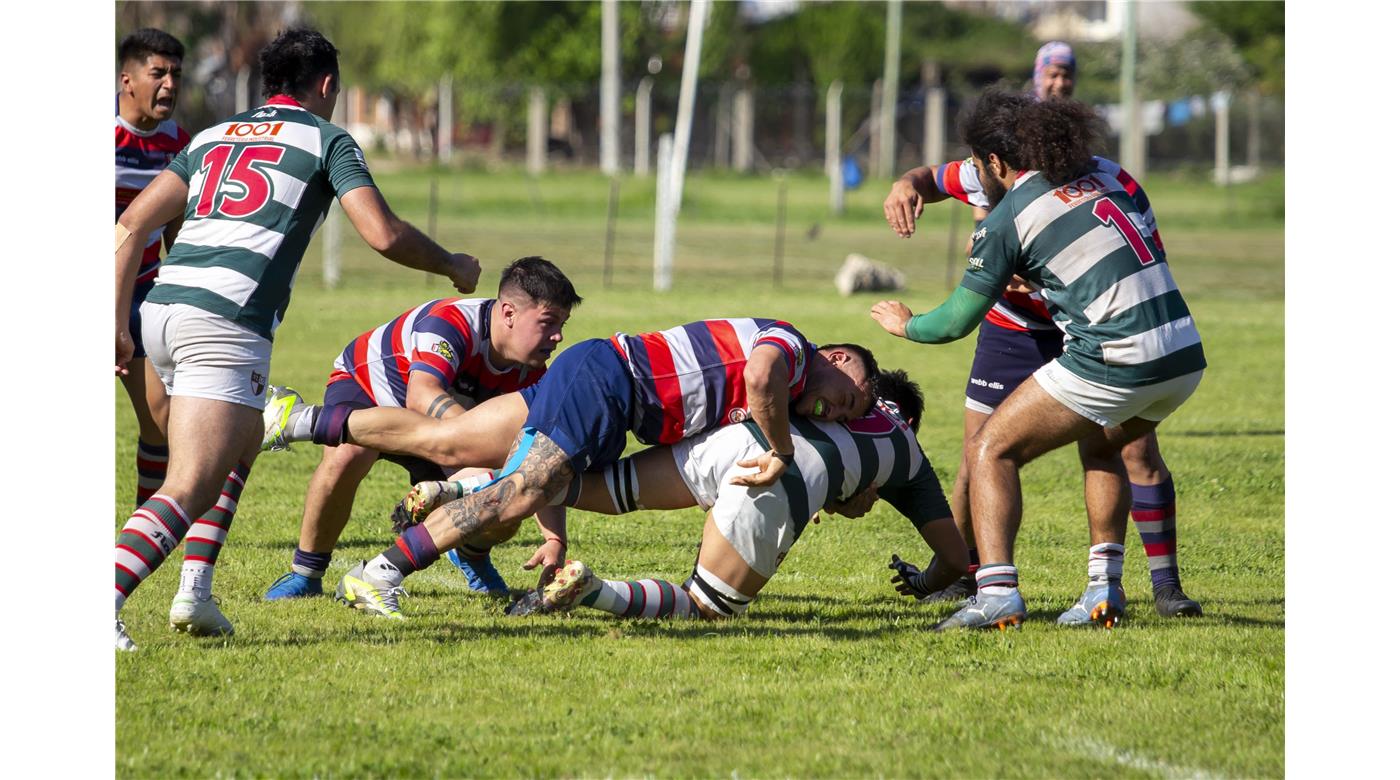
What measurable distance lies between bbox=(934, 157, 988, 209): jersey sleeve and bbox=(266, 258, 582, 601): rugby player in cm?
157

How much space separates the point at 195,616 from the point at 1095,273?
3.23 metres

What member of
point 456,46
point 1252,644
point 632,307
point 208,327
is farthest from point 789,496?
point 456,46

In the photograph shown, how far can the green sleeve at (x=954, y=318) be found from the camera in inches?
218

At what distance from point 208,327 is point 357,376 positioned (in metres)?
1.30

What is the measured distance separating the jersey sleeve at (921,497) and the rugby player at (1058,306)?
14.6 inches

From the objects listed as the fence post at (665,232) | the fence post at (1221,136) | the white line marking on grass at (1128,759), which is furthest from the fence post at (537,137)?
the white line marking on grass at (1128,759)

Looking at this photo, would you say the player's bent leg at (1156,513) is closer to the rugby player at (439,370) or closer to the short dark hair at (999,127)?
the short dark hair at (999,127)

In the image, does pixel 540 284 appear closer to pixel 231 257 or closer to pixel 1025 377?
pixel 231 257

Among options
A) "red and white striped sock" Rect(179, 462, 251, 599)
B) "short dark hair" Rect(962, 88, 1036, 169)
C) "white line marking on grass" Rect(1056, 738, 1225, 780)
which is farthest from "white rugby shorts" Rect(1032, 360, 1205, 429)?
"red and white striped sock" Rect(179, 462, 251, 599)

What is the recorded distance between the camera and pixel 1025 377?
21.5ft

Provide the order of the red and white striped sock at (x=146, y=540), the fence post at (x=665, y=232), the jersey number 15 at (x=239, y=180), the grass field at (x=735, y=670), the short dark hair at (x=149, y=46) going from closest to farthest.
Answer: the grass field at (x=735, y=670)
the red and white striped sock at (x=146, y=540)
the jersey number 15 at (x=239, y=180)
the short dark hair at (x=149, y=46)
the fence post at (x=665, y=232)

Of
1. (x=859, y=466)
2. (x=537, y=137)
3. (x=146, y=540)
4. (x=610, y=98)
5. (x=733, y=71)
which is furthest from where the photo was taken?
(x=733, y=71)

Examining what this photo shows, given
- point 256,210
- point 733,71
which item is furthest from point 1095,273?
point 733,71

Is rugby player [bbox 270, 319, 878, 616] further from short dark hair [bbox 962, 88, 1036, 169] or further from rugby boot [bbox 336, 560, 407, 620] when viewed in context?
short dark hair [bbox 962, 88, 1036, 169]
